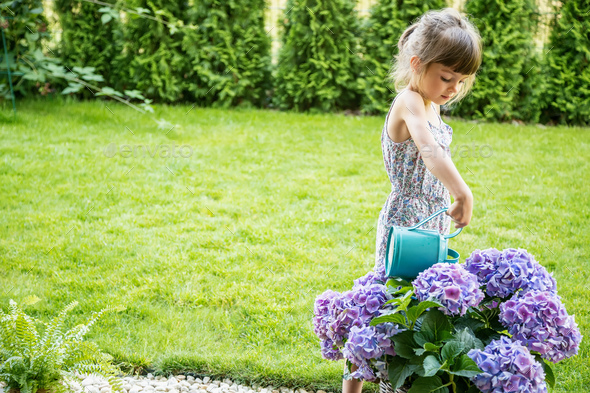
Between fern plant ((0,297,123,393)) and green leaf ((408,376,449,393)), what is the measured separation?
3.36ft

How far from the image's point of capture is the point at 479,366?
1388 mm

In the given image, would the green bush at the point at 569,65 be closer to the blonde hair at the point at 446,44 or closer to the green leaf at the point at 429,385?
the blonde hair at the point at 446,44

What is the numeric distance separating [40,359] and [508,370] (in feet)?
4.87

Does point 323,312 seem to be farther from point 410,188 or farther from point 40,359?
point 40,359

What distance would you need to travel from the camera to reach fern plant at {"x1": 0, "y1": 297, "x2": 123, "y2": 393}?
6.01ft

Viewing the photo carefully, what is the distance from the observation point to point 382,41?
22.3 ft

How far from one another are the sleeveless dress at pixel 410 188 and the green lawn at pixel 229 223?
71cm

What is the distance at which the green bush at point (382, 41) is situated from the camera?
21.6ft

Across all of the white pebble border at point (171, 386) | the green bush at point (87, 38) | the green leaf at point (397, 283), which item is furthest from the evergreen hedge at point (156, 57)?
the green leaf at point (397, 283)

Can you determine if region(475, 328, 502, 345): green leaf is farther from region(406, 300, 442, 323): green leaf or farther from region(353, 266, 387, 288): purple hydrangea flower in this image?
region(353, 266, 387, 288): purple hydrangea flower

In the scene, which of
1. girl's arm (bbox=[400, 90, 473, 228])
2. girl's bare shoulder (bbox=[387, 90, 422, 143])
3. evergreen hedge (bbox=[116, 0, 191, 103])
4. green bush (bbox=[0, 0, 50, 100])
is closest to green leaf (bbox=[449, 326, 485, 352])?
girl's arm (bbox=[400, 90, 473, 228])

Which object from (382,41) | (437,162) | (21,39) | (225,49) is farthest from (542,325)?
(21,39)

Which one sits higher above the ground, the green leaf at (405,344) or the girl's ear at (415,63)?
the girl's ear at (415,63)

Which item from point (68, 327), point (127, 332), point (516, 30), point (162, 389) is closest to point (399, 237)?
point (162, 389)
